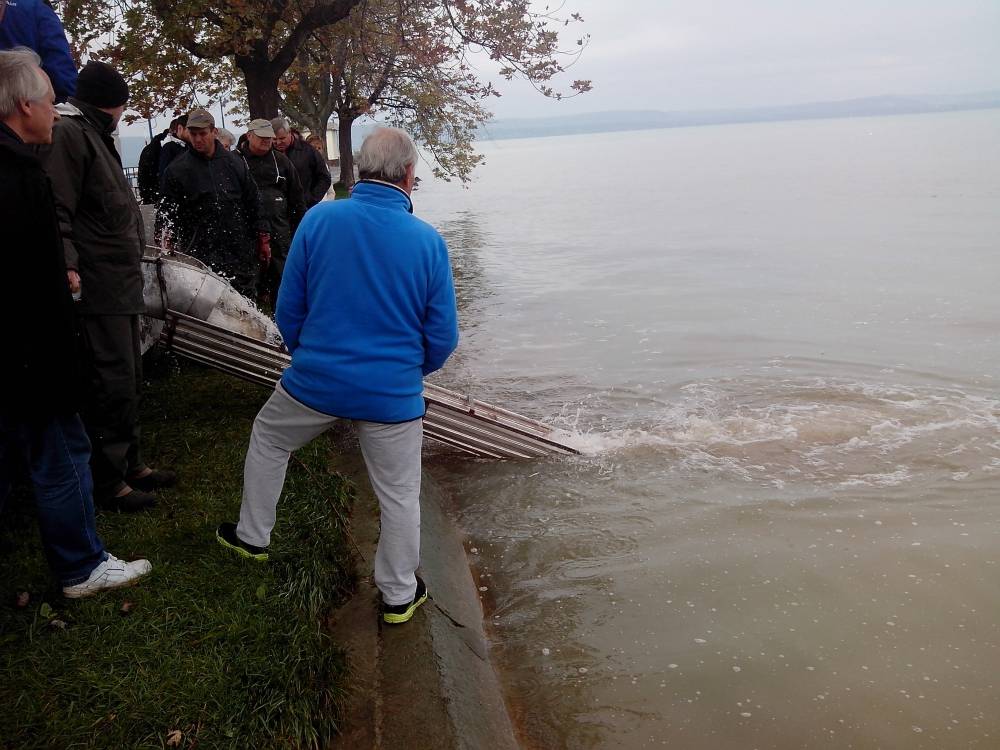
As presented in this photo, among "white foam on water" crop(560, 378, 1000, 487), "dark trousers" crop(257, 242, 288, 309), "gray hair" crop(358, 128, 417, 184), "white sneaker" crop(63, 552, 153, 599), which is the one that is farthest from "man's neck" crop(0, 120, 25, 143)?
"dark trousers" crop(257, 242, 288, 309)

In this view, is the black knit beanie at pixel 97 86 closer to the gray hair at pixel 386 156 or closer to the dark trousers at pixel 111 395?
the dark trousers at pixel 111 395

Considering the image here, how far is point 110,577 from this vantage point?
156 inches

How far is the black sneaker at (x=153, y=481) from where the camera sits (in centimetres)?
517

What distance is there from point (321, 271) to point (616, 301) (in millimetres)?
13030

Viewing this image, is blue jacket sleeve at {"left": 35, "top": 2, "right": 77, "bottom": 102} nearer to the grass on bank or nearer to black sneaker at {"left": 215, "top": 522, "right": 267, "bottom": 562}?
the grass on bank

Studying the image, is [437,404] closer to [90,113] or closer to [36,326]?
[90,113]

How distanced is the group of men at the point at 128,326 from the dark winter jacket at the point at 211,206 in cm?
320

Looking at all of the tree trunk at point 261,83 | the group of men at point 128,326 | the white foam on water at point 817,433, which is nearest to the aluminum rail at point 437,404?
the white foam on water at point 817,433

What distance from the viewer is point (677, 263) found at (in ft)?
69.6

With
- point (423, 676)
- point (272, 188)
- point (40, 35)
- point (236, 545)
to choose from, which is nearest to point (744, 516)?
point (423, 676)

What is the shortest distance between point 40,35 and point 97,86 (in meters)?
0.88

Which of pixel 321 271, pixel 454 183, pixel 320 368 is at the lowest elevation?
pixel 454 183

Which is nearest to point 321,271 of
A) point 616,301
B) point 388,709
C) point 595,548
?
point 388,709

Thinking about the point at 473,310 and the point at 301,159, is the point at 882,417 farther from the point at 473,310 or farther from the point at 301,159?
the point at 473,310
